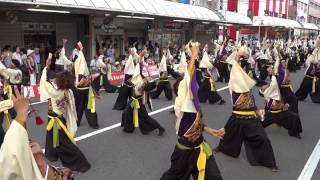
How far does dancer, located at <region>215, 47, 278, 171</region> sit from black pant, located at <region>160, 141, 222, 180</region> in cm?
→ 198

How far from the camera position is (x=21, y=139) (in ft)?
10.1

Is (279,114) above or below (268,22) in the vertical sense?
below

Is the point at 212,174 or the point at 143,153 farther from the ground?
the point at 212,174

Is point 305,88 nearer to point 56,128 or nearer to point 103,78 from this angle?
point 103,78

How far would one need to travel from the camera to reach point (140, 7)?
21.7 meters

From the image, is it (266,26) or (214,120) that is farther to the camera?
(266,26)

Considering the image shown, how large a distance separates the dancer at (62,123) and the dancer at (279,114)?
397 cm

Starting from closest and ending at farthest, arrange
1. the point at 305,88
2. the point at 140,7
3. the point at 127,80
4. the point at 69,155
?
the point at 69,155 → the point at 127,80 → the point at 305,88 → the point at 140,7

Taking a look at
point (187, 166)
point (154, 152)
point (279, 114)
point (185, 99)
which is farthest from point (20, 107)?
point (279, 114)

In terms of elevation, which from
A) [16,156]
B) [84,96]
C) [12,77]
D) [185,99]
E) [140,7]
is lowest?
[84,96]

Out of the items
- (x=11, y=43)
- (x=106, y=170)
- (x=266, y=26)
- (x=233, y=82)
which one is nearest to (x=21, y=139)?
(x=106, y=170)

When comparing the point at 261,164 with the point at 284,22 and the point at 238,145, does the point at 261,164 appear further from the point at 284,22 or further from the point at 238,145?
the point at 284,22

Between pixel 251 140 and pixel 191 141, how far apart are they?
2159 mm

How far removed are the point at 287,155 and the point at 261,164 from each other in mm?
1015
